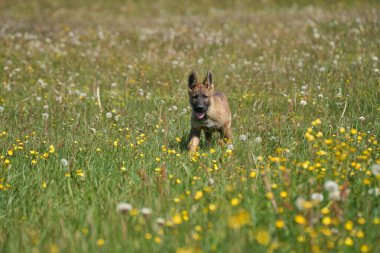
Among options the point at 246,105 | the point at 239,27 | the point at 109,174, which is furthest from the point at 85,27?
the point at 109,174

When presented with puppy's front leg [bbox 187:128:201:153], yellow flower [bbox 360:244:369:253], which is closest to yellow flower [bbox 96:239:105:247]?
yellow flower [bbox 360:244:369:253]

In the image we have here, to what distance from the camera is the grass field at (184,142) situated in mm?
3691

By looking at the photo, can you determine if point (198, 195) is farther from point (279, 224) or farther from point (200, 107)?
point (200, 107)

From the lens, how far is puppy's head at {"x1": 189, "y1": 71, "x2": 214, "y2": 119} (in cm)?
708

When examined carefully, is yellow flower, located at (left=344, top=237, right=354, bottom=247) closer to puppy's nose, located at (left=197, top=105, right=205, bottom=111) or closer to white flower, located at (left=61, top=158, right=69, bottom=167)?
white flower, located at (left=61, top=158, right=69, bottom=167)

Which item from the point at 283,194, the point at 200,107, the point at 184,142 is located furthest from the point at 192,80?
the point at 283,194

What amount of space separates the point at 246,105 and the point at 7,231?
5306mm

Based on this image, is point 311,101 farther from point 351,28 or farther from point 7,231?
point 351,28

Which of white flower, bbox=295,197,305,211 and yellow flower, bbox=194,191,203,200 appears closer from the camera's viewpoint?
white flower, bbox=295,197,305,211

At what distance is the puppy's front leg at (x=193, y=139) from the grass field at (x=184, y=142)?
0.18m

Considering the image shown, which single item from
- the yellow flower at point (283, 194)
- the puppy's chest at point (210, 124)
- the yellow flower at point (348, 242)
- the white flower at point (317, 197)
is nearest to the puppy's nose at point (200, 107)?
the puppy's chest at point (210, 124)

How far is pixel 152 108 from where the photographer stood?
8727 mm

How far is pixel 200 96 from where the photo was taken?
7289mm

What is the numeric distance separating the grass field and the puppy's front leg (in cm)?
18
